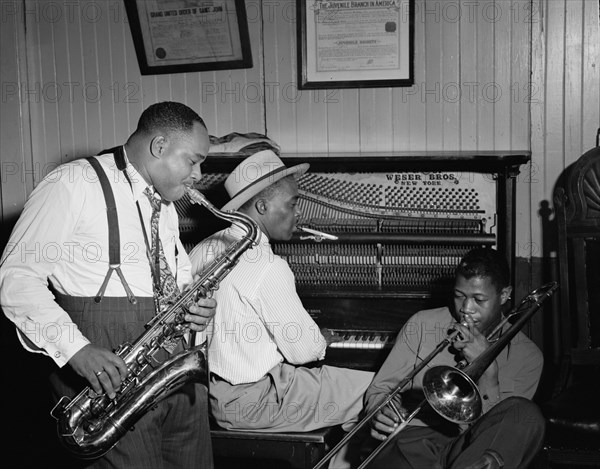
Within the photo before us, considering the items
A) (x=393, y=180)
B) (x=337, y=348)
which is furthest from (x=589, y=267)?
(x=337, y=348)

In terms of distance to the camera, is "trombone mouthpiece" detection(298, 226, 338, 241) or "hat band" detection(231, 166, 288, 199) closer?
"hat band" detection(231, 166, 288, 199)

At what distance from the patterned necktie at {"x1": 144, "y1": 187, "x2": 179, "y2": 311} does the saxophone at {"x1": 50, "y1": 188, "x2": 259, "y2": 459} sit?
4cm

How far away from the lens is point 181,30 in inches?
183

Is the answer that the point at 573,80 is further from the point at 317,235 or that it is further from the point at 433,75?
the point at 317,235

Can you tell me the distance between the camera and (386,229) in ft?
12.7

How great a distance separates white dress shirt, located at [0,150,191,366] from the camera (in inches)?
97.2

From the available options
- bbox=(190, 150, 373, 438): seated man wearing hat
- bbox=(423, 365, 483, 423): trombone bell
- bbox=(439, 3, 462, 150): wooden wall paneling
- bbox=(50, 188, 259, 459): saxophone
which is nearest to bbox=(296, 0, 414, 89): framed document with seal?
bbox=(439, 3, 462, 150): wooden wall paneling

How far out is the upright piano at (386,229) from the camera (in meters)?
3.80

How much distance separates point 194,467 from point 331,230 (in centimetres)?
141

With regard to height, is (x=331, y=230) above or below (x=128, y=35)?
below

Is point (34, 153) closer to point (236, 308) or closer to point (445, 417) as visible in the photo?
point (236, 308)

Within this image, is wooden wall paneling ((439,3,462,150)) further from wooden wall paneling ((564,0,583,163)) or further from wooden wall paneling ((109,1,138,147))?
wooden wall paneling ((109,1,138,147))

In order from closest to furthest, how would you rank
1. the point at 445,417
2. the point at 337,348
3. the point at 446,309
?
the point at 445,417 < the point at 446,309 < the point at 337,348

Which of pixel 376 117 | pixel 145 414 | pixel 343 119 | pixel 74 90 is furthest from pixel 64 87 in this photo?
pixel 145 414
